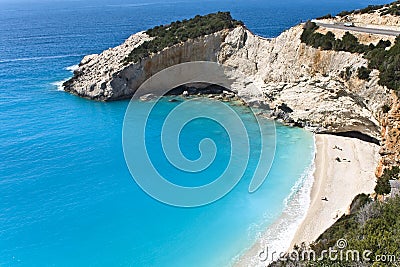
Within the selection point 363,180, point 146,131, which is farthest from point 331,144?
point 146,131

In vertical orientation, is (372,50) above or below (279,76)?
above

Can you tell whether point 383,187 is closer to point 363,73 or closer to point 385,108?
point 385,108

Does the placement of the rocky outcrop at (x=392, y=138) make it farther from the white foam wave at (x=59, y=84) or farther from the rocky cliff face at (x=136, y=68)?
the white foam wave at (x=59, y=84)

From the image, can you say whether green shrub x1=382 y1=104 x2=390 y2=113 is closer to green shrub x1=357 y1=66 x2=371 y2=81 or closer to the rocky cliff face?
green shrub x1=357 y1=66 x2=371 y2=81

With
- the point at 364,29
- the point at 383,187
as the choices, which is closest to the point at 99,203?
the point at 383,187

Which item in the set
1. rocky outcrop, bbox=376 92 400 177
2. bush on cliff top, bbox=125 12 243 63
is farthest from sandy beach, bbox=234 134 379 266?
bush on cliff top, bbox=125 12 243 63

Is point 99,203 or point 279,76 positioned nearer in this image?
point 99,203
